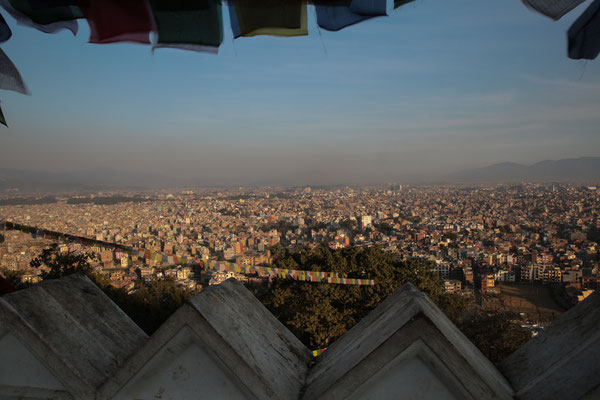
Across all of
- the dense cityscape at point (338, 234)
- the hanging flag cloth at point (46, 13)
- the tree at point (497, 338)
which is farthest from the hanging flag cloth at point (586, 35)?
the dense cityscape at point (338, 234)

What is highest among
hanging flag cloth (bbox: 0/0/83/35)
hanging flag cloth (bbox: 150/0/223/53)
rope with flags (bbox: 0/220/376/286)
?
hanging flag cloth (bbox: 0/0/83/35)

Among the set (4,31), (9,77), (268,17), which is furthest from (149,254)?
(268,17)

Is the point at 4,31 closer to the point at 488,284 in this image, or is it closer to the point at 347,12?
the point at 347,12

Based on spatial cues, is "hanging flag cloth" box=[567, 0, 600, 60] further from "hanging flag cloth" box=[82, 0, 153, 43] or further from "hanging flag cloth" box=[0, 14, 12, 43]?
"hanging flag cloth" box=[0, 14, 12, 43]

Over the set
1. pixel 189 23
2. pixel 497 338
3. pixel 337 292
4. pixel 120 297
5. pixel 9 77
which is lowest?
pixel 120 297

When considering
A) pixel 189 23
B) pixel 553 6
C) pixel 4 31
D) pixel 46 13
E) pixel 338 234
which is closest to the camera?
pixel 553 6

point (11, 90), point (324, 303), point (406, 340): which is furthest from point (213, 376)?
point (324, 303)

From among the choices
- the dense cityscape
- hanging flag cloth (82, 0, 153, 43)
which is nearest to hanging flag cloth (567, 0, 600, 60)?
hanging flag cloth (82, 0, 153, 43)
